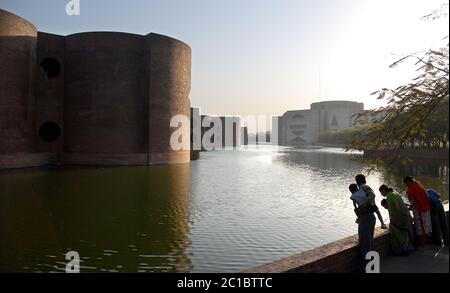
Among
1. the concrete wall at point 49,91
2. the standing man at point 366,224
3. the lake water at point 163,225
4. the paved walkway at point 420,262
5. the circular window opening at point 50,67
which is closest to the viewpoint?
the paved walkway at point 420,262

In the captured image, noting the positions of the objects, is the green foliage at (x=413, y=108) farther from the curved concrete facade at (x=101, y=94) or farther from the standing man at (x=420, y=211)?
the curved concrete facade at (x=101, y=94)

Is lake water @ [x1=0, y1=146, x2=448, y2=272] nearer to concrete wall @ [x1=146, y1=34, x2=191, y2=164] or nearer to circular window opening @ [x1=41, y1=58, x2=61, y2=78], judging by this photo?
concrete wall @ [x1=146, y1=34, x2=191, y2=164]

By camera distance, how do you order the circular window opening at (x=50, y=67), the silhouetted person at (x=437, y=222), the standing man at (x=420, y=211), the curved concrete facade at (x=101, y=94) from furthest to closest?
the circular window opening at (x=50, y=67) < the curved concrete facade at (x=101, y=94) < the silhouetted person at (x=437, y=222) < the standing man at (x=420, y=211)

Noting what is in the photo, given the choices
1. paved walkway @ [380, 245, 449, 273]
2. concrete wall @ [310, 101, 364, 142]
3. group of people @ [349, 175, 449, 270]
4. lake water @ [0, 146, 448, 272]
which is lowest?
lake water @ [0, 146, 448, 272]

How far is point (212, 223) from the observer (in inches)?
418

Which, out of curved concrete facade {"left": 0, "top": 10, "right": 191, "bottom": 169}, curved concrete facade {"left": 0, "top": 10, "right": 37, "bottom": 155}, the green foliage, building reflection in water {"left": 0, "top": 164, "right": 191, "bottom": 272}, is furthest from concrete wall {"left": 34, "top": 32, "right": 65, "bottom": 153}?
the green foliage

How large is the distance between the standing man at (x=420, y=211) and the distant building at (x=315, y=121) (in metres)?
149

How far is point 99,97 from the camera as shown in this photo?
31.8m

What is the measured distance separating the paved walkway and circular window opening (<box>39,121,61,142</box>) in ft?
104

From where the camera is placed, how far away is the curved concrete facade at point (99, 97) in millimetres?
31266

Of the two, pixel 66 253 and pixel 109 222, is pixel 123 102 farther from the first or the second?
pixel 66 253

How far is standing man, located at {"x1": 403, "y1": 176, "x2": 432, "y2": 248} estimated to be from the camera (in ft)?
22.4

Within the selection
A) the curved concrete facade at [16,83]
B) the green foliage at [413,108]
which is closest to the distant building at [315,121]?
the curved concrete facade at [16,83]

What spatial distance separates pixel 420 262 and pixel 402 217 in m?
0.85
